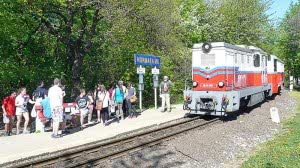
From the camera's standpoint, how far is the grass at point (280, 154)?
27.5 feet

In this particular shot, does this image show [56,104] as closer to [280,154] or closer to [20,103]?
[20,103]

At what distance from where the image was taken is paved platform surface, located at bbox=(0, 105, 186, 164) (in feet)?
31.7

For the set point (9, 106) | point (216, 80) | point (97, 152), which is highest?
point (216, 80)

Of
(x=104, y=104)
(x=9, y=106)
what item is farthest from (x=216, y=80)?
(x=9, y=106)

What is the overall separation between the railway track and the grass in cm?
319

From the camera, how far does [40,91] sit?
1308cm

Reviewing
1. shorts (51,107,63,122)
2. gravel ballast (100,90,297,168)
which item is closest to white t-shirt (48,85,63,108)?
shorts (51,107,63,122)

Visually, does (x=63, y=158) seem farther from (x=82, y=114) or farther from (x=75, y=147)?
(x=82, y=114)

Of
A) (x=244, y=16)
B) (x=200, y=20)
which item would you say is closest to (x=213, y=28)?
(x=200, y=20)

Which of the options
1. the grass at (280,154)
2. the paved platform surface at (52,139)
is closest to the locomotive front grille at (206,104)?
the paved platform surface at (52,139)

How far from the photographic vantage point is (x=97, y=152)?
1011cm

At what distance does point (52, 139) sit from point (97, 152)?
7.11 feet

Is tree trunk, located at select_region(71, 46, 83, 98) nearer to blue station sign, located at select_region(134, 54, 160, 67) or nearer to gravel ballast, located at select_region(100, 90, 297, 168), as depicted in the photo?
blue station sign, located at select_region(134, 54, 160, 67)

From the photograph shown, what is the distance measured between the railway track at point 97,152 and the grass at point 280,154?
10.5 feet
